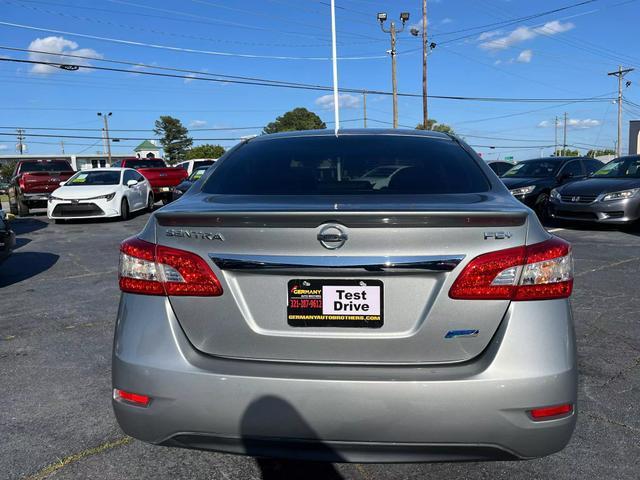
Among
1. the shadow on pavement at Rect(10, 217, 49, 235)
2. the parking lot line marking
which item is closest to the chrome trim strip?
the parking lot line marking

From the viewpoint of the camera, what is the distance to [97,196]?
45.2ft

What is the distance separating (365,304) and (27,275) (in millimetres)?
6639

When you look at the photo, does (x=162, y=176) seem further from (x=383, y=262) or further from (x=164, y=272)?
(x=383, y=262)

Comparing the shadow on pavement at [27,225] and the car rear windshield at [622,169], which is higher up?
the car rear windshield at [622,169]

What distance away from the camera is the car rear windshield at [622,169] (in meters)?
11.2

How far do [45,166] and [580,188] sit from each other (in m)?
16.0

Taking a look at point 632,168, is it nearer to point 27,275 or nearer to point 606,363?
point 606,363

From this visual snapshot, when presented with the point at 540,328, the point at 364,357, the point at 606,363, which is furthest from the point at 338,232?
the point at 606,363

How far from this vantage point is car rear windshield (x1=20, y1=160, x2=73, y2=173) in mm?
17609

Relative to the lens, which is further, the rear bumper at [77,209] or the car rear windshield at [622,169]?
the rear bumper at [77,209]

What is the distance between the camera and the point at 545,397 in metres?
1.91

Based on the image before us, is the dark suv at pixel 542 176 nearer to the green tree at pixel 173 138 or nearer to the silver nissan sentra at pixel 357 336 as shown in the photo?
the silver nissan sentra at pixel 357 336

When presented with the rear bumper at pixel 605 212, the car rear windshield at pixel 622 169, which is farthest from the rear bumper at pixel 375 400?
the car rear windshield at pixel 622 169

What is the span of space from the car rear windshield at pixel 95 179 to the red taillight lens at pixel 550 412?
1443cm
